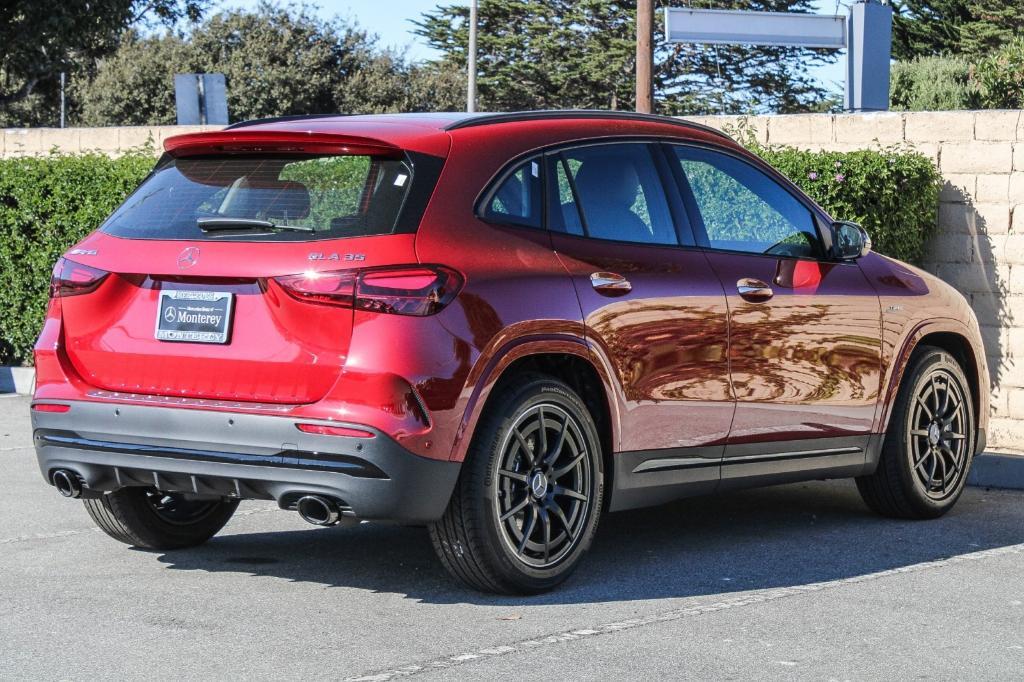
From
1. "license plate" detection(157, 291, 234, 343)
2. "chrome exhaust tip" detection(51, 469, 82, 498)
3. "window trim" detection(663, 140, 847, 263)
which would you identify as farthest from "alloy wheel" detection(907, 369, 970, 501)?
"chrome exhaust tip" detection(51, 469, 82, 498)

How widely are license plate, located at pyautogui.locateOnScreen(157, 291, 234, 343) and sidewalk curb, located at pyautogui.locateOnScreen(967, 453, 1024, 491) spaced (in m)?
5.24

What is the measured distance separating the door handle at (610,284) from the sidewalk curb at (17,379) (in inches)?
319

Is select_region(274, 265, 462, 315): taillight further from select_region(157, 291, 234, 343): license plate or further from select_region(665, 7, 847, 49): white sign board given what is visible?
select_region(665, 7, 847, 49): white sign board

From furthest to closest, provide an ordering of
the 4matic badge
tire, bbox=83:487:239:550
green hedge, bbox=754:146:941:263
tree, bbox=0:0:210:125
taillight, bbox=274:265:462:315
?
1. tree, bbox=0:0:210:125
2. green hedge, bbox=754:146:941:263
3. tire, bbox=83:487:239:550
4. the 4matic badge
5. taillight, bbox=274:265:462:315

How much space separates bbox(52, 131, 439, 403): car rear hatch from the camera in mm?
5434

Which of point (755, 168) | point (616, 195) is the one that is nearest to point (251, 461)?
point (616, 195)

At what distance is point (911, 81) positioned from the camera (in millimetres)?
42219

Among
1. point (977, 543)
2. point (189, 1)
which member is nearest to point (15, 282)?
point (977, 543)

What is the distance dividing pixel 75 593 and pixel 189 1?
89.8 feet

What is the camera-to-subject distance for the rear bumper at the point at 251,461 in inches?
211

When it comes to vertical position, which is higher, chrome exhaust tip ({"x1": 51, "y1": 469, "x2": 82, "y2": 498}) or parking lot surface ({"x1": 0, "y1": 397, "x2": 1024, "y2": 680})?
chrome exhaust tip ({"x1": 51, "y1": 469, "x2": 82, "y2": 498})

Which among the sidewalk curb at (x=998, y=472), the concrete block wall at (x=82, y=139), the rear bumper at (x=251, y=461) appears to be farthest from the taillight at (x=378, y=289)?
the concrete block wall at (x=82, y=139)

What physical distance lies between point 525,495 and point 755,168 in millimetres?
2154

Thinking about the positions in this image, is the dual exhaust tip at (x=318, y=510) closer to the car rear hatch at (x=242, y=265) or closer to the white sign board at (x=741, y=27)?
the car rear hatch at (x=242, y=265)
